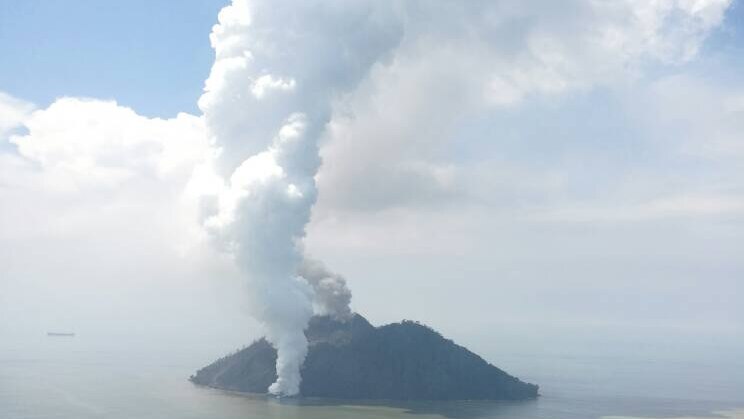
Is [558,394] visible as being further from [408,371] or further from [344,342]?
[344,342]

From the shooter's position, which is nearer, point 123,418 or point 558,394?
point 123,418

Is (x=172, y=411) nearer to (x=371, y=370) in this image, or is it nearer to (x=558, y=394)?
(x=371, y=370)

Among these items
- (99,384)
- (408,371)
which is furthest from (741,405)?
(99,384)

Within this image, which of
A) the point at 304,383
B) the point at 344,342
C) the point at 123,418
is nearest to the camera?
the point at 123,418

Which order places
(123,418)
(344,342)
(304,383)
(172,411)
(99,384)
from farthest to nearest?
(99,384) → (344,342) → (304,383) → (172,411) → (123,418)

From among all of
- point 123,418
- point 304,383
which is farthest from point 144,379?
point 123,418

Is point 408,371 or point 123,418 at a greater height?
point 408,371
